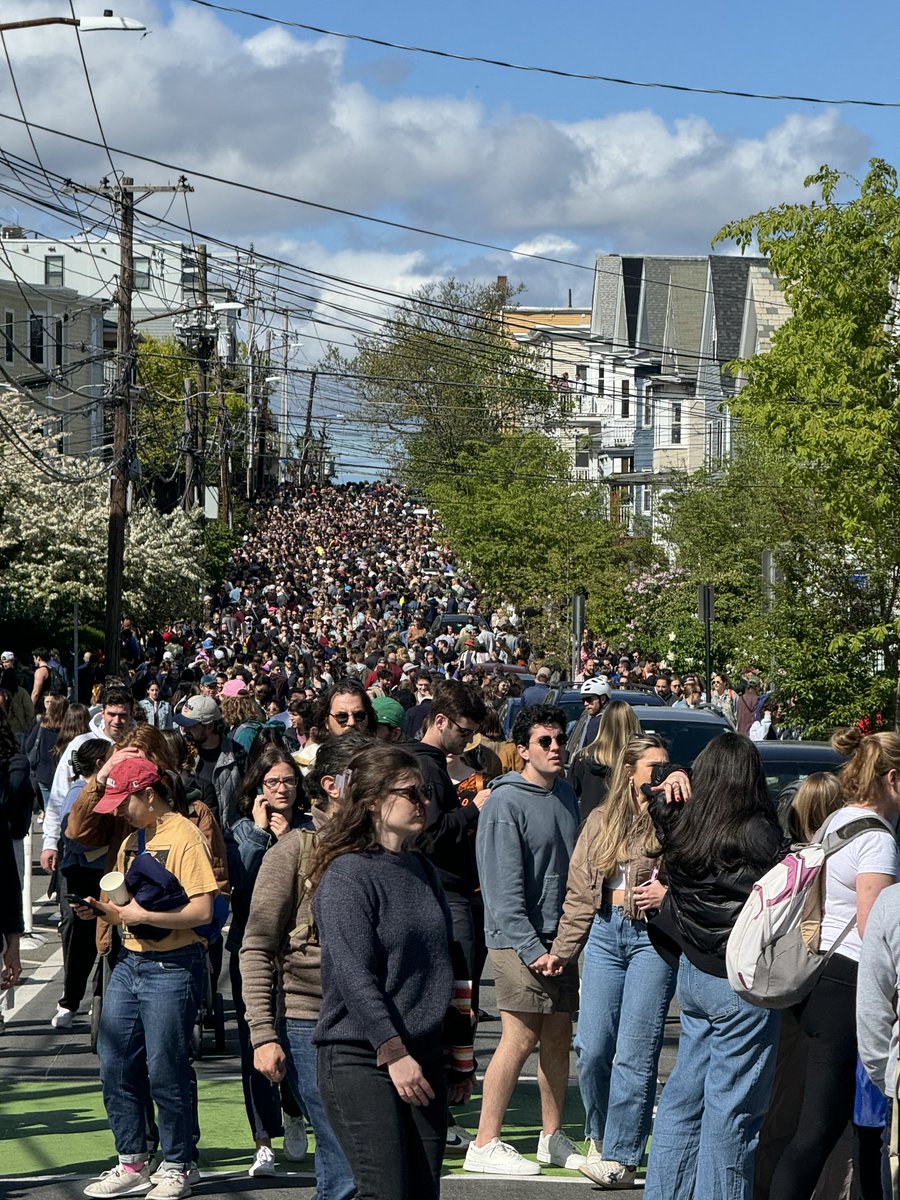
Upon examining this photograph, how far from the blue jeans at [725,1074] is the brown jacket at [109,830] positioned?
7.60 ft

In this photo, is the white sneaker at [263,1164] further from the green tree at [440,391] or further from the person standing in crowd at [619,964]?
the green tree at [440,391]


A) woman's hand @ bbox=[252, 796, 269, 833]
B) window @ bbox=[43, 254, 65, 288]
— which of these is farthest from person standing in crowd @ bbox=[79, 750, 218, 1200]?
window @ bbox=[43, 254, 65, 288]

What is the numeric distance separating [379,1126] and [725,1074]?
1665 millimetres

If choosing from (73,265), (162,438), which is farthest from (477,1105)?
(73,265)

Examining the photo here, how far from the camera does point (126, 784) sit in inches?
267

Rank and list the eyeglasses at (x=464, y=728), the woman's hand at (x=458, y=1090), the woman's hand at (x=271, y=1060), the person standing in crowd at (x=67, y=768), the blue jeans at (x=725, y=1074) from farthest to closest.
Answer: the person standing in crowd at (x=67, y=768) → the eyeglasses at (x=464, y=728) → the blue jeans at (x=725, y=1074) → the woman's hand at (x=271, y=1060) → the woman's hand at (x=458, y=1090)

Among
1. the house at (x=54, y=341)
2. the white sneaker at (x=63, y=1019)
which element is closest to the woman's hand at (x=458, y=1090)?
the white sneaker at (x=63, y=1019)

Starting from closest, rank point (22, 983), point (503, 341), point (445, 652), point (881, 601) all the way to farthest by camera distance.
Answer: point (22, 983), point (881, 601), point (445, 652), point (503, 341)

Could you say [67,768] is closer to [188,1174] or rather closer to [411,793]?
[188,1174]

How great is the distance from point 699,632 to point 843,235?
627 inches

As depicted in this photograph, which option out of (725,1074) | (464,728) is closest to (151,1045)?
(464,728)

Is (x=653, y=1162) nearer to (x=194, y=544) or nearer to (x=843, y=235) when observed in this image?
(x=843, y=235)

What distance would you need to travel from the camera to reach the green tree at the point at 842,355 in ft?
71.8

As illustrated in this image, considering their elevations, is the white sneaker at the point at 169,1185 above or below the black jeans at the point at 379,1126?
below
